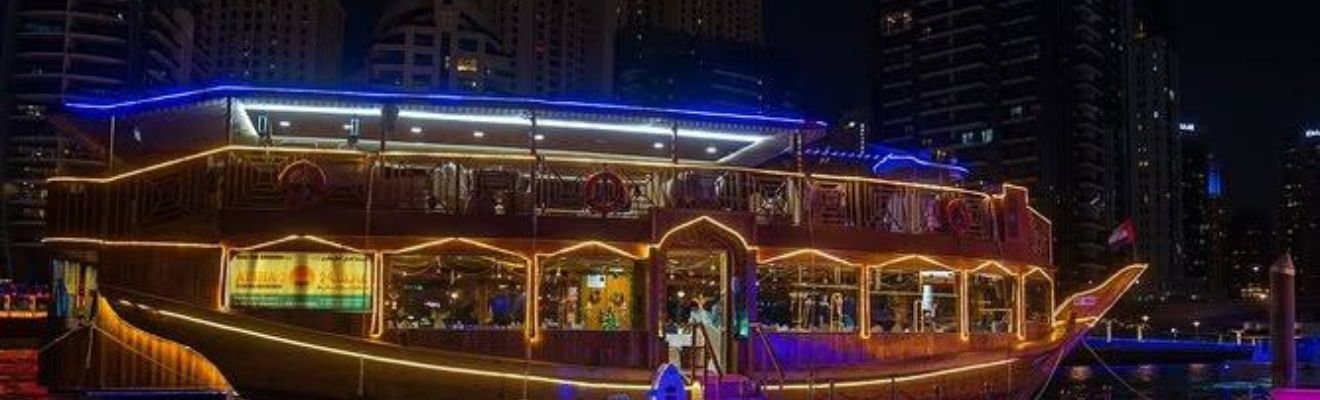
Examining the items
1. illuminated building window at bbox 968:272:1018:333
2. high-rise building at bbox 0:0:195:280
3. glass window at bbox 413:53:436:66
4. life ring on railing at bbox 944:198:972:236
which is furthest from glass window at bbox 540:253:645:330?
glass window at bbox 413:53:436:66

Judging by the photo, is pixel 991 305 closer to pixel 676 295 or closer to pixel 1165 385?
pixel 676 295

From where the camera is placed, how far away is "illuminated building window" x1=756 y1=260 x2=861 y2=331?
15914 millimetres

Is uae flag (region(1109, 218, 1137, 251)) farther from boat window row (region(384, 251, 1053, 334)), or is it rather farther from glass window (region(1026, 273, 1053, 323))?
boat window row (region(384, 251, 1053, 334))

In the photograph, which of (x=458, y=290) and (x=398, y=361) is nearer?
(x=398, y=361)

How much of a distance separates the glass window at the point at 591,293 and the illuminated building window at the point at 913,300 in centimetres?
325

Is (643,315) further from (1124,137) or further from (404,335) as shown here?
(1124,137)

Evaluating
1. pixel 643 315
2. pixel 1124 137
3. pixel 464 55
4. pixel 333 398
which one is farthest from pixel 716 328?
pixel 1124 137

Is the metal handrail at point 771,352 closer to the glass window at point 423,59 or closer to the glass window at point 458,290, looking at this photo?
the glass window at point 458,290

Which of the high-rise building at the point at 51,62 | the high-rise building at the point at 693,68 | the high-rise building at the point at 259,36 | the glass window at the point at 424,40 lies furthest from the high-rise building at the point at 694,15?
the high-rise building at the point at 51,62

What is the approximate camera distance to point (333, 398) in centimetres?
1266

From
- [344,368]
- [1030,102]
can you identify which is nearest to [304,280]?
[344,368]

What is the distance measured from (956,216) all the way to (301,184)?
8.11 meters

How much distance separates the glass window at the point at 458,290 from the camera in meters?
13.9

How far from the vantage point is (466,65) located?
98625mm
